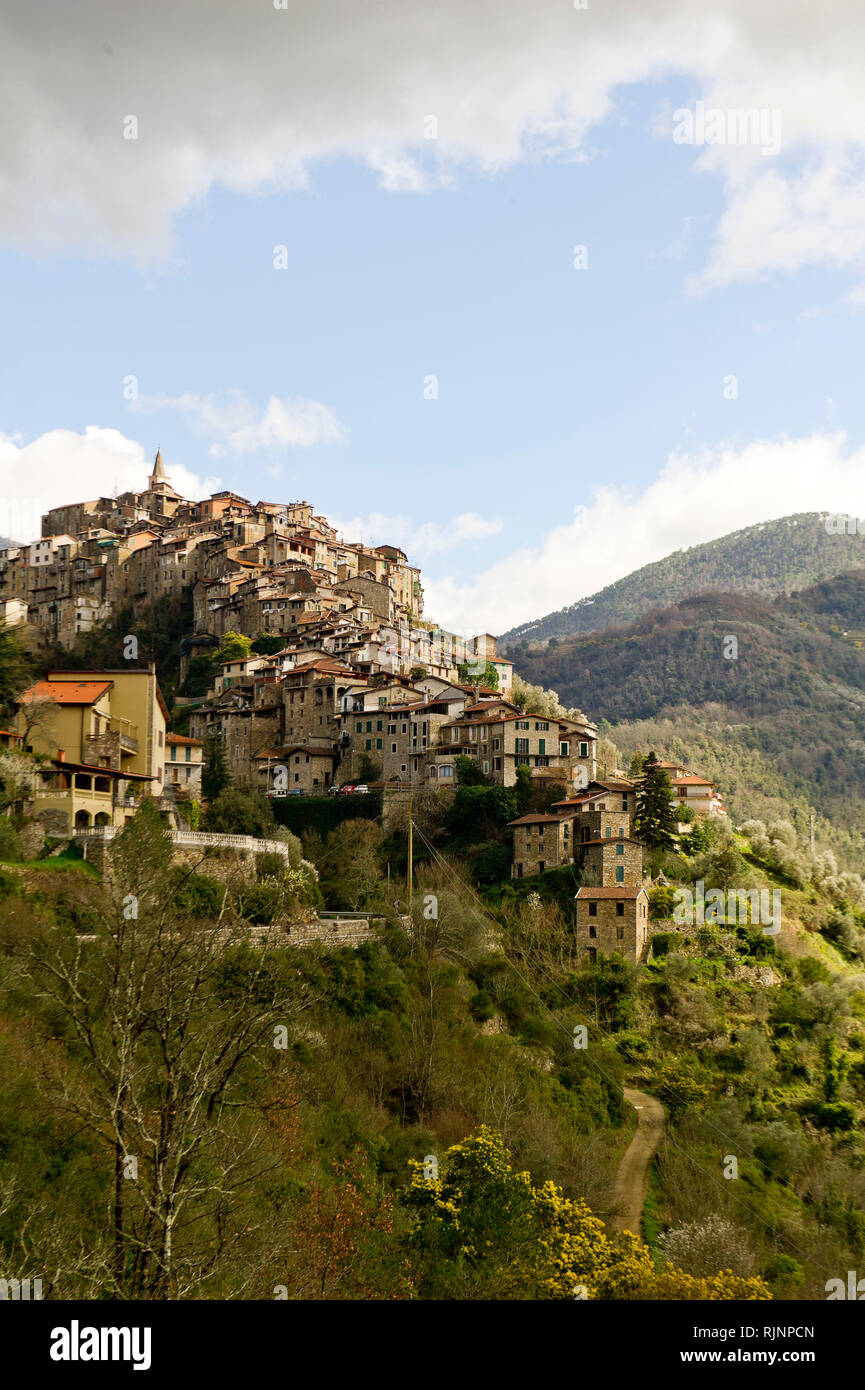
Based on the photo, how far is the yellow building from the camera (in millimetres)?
39250

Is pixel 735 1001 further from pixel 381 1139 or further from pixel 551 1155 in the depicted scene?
pixel 381 1139

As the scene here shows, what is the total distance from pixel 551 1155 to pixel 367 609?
6374 centimetres

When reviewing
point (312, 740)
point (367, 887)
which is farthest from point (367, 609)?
point (367, 887)

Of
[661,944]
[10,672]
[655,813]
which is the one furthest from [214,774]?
[661,944]

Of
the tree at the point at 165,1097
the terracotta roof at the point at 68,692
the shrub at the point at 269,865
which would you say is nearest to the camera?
the tree at the point at 165,1097

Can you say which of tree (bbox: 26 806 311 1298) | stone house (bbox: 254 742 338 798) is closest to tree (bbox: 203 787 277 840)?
stone house (bbox: 254 742 338 798)

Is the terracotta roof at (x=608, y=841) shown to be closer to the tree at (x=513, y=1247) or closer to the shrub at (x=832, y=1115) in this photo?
the shrub at (x=832, y=1115)

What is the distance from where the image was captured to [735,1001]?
48.7 metres

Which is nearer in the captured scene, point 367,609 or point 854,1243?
point 854,1243

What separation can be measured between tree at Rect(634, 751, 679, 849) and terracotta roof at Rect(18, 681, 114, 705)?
85.7ft

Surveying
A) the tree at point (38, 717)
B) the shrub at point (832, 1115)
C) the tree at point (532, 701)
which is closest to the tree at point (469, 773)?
the tree at point (532, 701)

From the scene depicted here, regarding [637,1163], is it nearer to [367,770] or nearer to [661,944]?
[661,944]

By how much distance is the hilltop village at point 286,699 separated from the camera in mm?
45000
